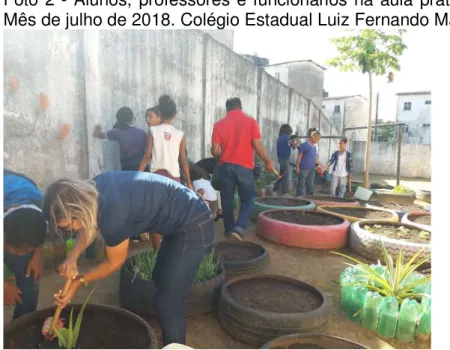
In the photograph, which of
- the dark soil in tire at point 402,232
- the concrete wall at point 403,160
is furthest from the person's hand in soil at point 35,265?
the concrete wall at point 403,160

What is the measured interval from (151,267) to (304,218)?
118 inches

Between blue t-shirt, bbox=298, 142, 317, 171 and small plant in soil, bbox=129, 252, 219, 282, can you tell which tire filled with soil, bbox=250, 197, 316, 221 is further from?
small plant in soil, bbox=129, 252, 219, 282

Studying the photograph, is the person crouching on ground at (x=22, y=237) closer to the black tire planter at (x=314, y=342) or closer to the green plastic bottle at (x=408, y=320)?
the black tire planter at (x=314, y=342)

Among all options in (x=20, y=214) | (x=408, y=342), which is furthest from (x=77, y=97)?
(x=408, y=342)

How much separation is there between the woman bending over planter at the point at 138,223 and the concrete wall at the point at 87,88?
7.61ft

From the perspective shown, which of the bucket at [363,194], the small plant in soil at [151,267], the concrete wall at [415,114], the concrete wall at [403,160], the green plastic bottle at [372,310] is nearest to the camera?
the green plastic bottle at [372,310]

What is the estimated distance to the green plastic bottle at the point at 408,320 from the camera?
2.48m

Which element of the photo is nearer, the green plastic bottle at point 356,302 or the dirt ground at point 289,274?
the dirt ground at point 289,274

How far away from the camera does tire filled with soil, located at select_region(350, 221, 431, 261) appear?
390 centimetres

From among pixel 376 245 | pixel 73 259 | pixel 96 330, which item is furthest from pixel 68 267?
pixel 376 245

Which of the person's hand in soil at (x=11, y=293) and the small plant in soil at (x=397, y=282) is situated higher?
the person's hand in soil at (x=11, y=293)

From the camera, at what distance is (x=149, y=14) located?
2.63 meters

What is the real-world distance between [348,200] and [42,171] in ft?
18.5

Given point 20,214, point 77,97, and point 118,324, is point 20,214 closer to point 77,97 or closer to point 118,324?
point 118,324
